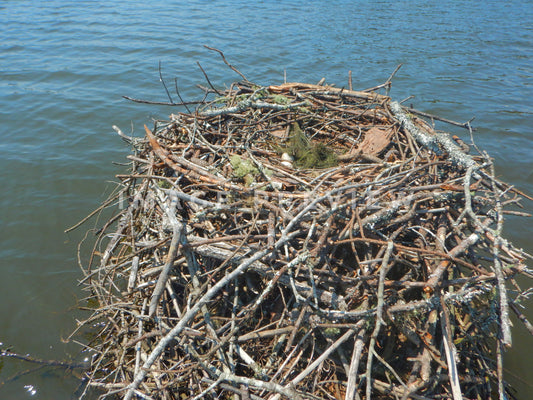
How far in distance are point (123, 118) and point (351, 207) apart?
6.90 meters

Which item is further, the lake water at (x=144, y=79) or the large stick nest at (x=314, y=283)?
the lake water at (x=144, y=79)

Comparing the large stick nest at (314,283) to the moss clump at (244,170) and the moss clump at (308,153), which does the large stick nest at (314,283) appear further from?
the moss clump at (308,153)

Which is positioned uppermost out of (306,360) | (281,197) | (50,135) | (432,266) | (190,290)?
(281,197)

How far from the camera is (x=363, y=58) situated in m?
11.0

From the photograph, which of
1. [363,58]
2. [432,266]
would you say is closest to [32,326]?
[432,266]

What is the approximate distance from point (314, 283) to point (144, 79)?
895 cm

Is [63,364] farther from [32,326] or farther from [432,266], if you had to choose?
[432,266]

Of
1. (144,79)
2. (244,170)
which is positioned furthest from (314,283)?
(144,79)

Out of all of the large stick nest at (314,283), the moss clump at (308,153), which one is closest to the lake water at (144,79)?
the large stick nest at (314,283)

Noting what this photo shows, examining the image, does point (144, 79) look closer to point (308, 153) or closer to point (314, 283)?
point (308, 153)

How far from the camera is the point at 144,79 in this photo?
9.74 m

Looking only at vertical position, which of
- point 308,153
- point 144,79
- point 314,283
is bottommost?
point 144,79

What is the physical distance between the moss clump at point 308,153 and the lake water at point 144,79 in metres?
2.47

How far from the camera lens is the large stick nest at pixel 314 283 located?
8.20 ft
